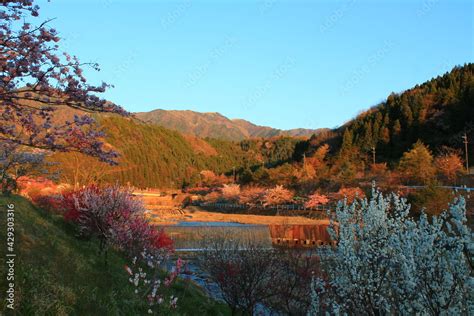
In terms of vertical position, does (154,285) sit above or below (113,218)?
below

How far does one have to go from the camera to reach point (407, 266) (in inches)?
163

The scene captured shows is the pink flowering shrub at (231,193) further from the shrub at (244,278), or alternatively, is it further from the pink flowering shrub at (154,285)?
the shrub at (244,278)

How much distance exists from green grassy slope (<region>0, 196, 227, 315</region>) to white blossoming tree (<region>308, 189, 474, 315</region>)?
351 cm

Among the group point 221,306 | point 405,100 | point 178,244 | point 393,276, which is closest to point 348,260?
point 393,276

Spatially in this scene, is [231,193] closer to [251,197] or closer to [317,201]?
[251,197]

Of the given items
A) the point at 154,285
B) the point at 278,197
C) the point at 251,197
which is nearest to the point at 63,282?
the point at 154,285

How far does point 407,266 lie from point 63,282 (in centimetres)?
549

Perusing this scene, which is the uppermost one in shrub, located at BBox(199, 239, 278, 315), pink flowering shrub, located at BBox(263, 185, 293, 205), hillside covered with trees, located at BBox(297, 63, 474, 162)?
hillside covered with trees, located at BBox(297, 63, 474, 162)

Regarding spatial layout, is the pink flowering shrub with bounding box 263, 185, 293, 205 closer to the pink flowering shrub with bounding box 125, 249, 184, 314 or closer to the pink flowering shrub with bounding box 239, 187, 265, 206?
the pink flowering shrub with bounding box 239, 187, 265, 206

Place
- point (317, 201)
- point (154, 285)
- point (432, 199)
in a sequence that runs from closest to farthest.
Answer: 1. point (154, 285)
2. point (432, 199)
3. point (317, 201)

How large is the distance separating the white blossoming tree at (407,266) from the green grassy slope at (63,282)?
11.5 feet

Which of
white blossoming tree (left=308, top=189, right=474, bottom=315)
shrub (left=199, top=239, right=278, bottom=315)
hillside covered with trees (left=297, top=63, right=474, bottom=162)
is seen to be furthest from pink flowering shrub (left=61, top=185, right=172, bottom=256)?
hillside covered with trees (left=297, top=63, right=474, bottom=162)

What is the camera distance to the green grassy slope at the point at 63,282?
17.6 feet

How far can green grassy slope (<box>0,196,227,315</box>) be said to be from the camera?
17.6 feet
